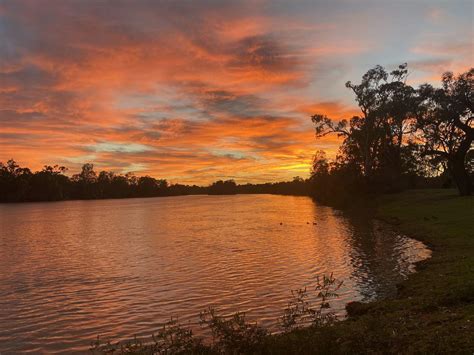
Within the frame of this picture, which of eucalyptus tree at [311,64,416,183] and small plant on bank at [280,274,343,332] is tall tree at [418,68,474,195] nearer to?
eucalyptus tree at [311,64,416,183]

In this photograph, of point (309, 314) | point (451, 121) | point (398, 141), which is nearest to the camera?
point (309, 314)

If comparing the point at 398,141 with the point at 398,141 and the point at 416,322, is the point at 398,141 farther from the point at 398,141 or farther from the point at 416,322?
the point at 416,322

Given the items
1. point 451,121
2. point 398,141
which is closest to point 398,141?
point 398,141

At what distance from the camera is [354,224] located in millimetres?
46281

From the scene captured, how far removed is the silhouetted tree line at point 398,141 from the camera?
54312mm

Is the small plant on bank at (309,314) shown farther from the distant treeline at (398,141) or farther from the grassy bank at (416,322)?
the distant treeline at (398,141)

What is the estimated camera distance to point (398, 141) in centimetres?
7994

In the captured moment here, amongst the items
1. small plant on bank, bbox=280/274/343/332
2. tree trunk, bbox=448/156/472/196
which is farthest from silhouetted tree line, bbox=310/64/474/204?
small plant on bank, bbox=280/274/343/332

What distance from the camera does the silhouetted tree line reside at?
54.3m

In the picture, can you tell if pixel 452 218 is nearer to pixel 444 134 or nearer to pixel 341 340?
pixel 444 134

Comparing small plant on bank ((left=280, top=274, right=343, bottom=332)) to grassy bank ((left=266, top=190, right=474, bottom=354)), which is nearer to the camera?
grassy bank ((left=266, top=190, right=474, bottom=354))

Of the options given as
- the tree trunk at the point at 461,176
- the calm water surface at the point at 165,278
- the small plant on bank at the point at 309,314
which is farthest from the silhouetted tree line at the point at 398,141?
the small plant on bank at the point at 309,314

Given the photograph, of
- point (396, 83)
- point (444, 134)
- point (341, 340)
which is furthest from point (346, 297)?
point (396, 83)

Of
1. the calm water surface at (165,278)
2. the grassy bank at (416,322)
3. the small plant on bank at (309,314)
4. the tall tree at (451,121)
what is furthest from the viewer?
the tall tree at (451,121)
